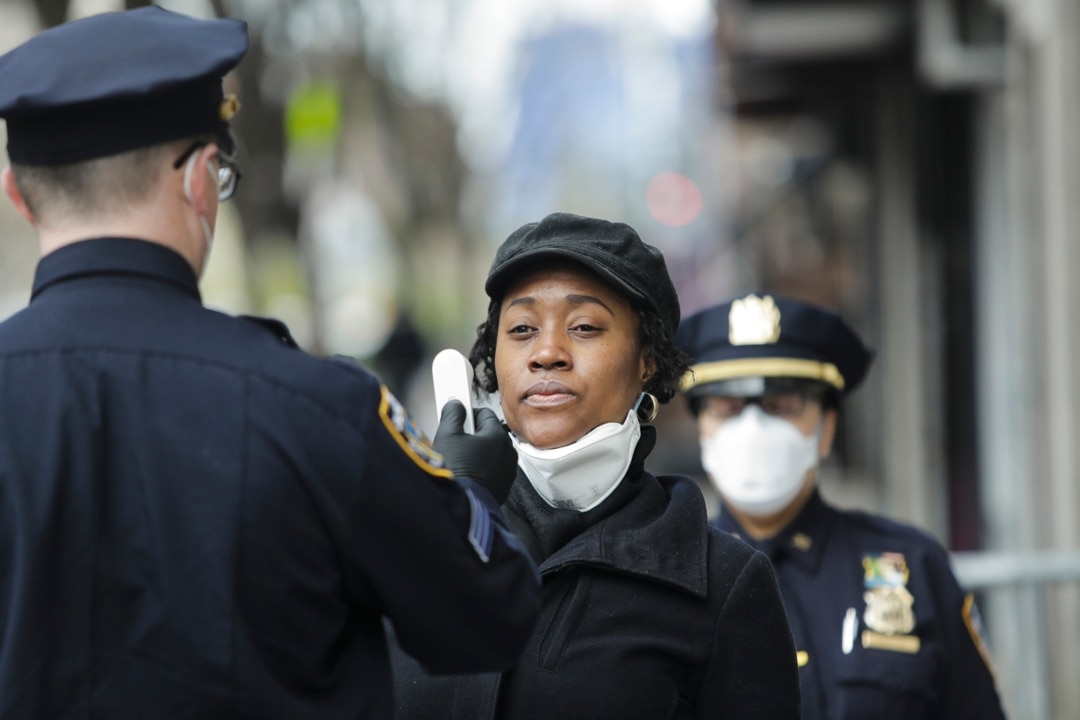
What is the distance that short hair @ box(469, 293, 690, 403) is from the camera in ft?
9.67

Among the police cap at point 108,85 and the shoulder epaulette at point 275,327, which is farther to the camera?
the shoulder epaulette at point 275,327

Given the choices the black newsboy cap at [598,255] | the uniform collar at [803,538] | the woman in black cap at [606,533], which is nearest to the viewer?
the woman in black cap at [606,533]

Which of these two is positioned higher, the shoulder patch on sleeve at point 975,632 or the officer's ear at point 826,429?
the officer's ear at point 826,429

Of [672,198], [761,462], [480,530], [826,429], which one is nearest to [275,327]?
[480,530]

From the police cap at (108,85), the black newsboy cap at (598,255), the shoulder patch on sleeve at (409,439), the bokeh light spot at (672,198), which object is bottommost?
the bokeh light spot at (672,198)

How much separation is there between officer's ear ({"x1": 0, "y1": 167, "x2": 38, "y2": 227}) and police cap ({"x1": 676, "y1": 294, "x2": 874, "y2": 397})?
2.21 meters

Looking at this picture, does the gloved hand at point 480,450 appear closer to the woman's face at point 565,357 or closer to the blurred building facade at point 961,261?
the woman's face at point 565,357

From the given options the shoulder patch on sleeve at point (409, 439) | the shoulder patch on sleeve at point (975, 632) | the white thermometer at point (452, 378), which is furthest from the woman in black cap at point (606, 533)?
the shoulder patch on sleeve at point (975, 632)

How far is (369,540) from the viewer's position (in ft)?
6.81

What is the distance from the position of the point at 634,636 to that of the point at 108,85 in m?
1.34

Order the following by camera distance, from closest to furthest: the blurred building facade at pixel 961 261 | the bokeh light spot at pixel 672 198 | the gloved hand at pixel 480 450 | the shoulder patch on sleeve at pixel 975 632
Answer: the gloved hand at pixel 480 450
the shoulder patch on sleeve at pixel 975 632
the blurred building facade at pixel 961 261
the bokeh light spot at pixel 672 198

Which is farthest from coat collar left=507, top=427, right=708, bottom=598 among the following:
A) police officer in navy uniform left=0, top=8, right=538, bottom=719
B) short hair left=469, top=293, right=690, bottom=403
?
police officer in navy uniform left=0, top=8, right=538, bottom=719

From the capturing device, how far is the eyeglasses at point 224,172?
2137 millimetres

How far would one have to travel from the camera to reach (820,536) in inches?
156
